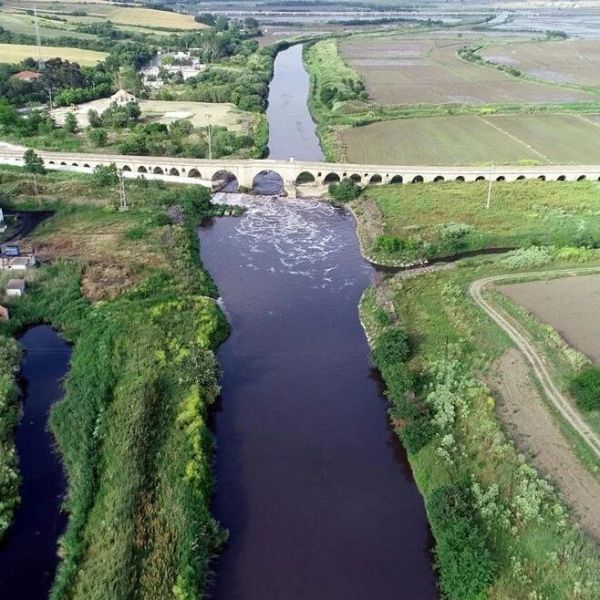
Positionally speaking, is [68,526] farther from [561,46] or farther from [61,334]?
[561,46]

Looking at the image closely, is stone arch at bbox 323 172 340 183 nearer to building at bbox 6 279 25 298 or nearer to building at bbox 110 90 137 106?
building at bbox 6 279 25 298

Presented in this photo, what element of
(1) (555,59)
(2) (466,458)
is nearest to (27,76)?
(2) (466,458)

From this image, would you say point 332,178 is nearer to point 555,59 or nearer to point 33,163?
point 33,163

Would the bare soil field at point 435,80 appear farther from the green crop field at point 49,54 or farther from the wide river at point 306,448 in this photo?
the wide river at point 306,448

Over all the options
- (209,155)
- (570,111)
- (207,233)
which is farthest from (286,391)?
(570,111)

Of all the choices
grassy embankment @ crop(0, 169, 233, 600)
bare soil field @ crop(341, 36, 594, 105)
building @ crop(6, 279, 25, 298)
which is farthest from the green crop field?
building @ crop(6, 279, 25, 298)
